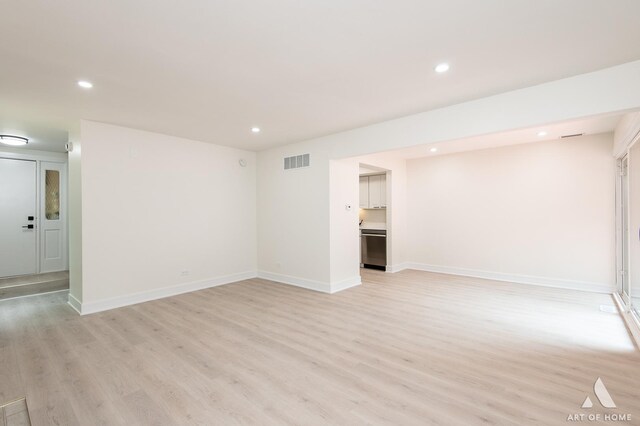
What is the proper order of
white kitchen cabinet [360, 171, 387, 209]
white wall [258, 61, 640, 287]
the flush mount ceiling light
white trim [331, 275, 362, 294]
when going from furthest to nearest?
white kitchen cabinet [360, 171, 387, 209], white trim [331, 275, 362, 294], the flush mount ceiling light, white wall [258, 61, 640, 287]

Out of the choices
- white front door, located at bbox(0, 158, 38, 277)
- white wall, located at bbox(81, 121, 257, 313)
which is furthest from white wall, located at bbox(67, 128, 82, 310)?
white front door, located at bbox(0, 158, 38, 277)

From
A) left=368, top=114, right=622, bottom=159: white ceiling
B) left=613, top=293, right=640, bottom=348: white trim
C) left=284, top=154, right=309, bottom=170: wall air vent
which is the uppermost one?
left=368, top=114, right=622, bottom=159: white ceiling

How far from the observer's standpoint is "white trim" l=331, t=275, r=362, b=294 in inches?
203

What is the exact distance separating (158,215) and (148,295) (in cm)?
129

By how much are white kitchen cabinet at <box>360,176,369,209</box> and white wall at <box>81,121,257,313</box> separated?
2.72m

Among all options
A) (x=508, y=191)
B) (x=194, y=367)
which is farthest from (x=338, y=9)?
(x=508, y=191)

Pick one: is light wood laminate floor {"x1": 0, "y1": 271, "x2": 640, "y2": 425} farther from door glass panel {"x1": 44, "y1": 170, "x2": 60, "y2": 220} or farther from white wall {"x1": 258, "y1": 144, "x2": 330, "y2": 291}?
door glass panel {"x1": 44, "y1": 170, "x2": 60, "y2": 220}

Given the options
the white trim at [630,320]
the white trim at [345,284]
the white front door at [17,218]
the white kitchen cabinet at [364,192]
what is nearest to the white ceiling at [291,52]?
the white trim at [630,320]

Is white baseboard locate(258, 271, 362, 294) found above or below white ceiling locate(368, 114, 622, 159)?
below

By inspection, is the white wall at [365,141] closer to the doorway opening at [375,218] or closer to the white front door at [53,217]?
the doorway opening at [375,218]

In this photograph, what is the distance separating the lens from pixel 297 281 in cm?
562

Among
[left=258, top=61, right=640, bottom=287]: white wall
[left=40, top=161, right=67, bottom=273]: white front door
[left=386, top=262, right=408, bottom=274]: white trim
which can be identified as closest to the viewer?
[left=258, top=61, right=640, bottom=287]: white wall

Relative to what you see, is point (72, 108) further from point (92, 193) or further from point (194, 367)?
point (194, 367)

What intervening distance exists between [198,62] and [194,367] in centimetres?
271
